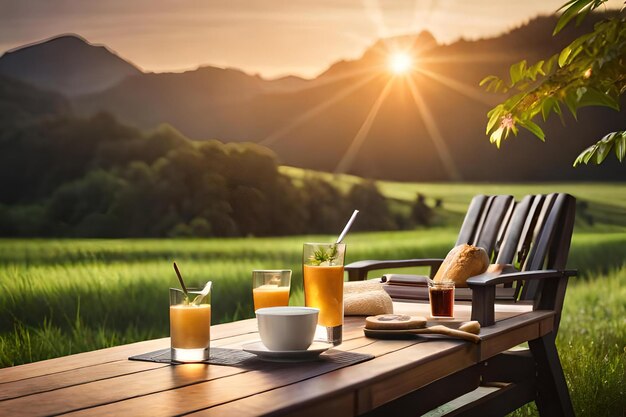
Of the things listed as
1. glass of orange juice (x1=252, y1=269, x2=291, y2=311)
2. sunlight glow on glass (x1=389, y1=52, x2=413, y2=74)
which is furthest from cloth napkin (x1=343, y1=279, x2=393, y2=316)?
sunlight glow on glass (x1=389, y1=52, x2=413, y2=74)

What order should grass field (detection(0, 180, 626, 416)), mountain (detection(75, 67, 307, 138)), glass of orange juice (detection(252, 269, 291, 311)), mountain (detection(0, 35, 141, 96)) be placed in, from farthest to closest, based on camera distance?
mountain (detection(75, 67, 307, 138)) < mountain (detection(0, 35, 141, 96)) < grass field (detection(0, 180, 626, 416)) < glass of orange juice (detection(252, 269, 291, 311))

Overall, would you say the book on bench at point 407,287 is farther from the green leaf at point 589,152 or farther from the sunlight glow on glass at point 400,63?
the sunlight glow on glass at point 400,63

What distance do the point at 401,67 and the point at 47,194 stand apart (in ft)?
9.13

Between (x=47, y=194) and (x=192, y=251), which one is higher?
(x=47, y=194)

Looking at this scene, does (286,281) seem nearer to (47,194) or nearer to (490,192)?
(47,194)

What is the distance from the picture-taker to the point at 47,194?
19.0ft

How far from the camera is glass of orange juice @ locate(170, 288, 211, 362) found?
1.99m

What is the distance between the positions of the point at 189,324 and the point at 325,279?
0.39 m

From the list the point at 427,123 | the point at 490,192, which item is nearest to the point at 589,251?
the point at 490,192

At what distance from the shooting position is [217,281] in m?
5.93

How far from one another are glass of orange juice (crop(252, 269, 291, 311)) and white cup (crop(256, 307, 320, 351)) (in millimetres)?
256

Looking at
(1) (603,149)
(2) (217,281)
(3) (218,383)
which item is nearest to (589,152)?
(1) (603,149)

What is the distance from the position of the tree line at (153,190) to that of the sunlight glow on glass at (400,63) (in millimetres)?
887

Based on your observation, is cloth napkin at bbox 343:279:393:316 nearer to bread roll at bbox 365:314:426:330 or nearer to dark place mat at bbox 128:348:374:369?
bread roll at bbox 365:314:426:330
